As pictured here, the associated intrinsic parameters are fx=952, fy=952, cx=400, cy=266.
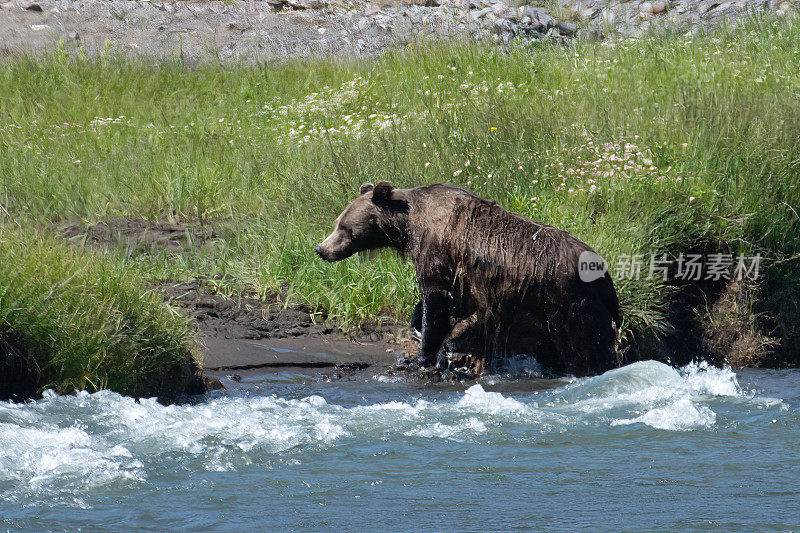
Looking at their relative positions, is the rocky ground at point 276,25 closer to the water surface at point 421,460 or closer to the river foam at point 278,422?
the river foam at point 278,422

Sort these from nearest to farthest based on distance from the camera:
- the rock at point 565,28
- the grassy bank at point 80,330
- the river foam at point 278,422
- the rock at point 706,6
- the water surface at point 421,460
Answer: the water surface at point 421,460 < the river foam at point 278,422 < the grassy bank at point 80,330 < the rock at point 565,28 < the rock at point 706,6

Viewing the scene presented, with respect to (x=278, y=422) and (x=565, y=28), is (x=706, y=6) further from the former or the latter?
(x=278, y=422)

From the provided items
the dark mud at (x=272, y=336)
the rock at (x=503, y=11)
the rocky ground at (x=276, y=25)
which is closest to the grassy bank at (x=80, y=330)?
the dark mud at (x=272, y=336)

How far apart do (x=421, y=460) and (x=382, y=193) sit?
294 centimetres

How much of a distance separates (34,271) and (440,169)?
4.23m

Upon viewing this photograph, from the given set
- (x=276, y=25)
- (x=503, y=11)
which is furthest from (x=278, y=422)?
(x=503, y=11)

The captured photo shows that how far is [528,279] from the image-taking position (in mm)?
6922

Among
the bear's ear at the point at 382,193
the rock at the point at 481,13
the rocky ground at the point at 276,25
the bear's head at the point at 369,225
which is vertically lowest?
the bear's head at the point at 369,225

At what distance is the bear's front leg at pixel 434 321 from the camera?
283 inches

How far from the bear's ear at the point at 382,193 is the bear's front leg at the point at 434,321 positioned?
31.1 inches

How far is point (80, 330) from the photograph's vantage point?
19.7ft

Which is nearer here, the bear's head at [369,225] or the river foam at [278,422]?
the river foam at [278,422]

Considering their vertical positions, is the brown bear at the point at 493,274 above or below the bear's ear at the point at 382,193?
below

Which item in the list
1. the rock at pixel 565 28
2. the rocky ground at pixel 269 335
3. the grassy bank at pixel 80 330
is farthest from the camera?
the rock at pixel 565 28
